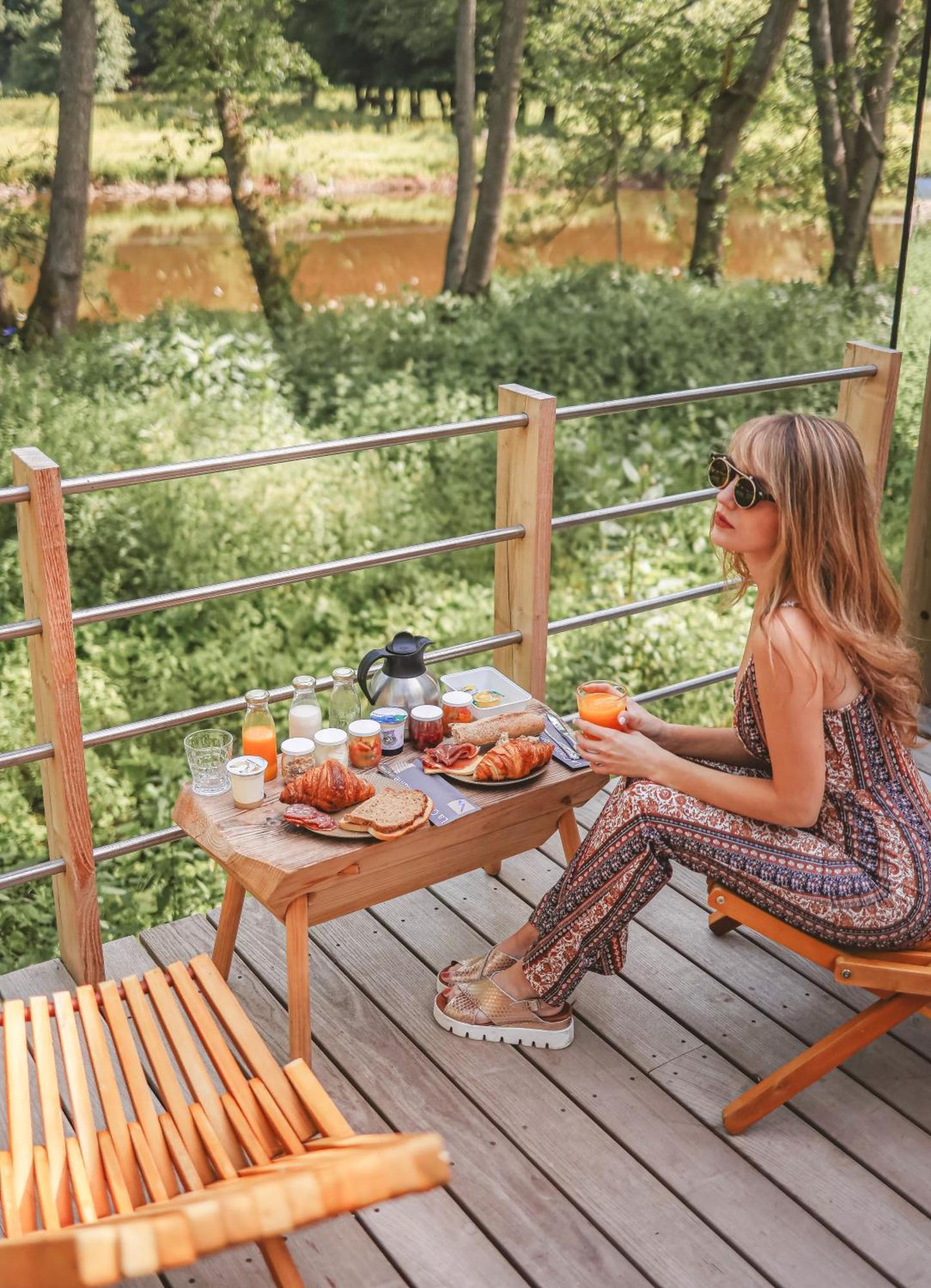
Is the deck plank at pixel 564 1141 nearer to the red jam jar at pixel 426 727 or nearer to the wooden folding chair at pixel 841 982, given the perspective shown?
the wooden folding chair at pixel 841 982

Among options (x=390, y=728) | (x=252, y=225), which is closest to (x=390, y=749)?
(x=390, y=728)

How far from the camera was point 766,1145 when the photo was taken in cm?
227

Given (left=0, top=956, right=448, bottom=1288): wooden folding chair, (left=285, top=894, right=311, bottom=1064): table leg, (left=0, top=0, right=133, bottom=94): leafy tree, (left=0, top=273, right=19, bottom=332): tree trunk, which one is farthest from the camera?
(left=0, top=273, right=19, bottom=332): tree trunk

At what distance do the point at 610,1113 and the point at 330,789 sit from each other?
0.78 m

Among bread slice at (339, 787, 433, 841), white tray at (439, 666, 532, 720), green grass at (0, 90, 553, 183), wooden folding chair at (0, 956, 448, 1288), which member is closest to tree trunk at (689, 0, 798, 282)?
green grass at (0, 90, 553, 183)

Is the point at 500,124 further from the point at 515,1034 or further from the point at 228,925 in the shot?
the point at 515,1034

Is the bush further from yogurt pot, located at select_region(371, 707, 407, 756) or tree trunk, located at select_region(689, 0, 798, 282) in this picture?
yogurt pot, located at select_region(371, 707, 407, 756)

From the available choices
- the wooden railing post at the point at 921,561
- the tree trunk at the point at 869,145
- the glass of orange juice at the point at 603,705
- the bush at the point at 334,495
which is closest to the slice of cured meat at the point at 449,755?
the glass of orange juice at the point at 603,705

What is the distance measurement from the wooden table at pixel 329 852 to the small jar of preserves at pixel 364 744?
0.09ft

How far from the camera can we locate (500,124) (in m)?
8.41

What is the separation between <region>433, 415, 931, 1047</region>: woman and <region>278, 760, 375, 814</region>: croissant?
1.37 ft

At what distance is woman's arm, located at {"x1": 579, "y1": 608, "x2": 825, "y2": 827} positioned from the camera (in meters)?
2.13

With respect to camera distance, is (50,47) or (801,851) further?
(50,47)

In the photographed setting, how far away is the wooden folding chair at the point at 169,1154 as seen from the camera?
1.26 metres
